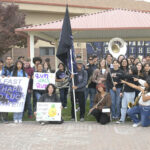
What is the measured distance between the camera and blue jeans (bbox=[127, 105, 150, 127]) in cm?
727

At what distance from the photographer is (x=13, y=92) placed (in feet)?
26.8

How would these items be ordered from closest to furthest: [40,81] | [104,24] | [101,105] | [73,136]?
[73,136]
[101,105]
[40,81]
[104,24]

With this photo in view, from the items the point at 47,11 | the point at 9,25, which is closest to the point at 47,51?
the point at 47,11

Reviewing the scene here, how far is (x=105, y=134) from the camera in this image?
6.67 m

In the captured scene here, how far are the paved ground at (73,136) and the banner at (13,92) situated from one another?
54 centimetres

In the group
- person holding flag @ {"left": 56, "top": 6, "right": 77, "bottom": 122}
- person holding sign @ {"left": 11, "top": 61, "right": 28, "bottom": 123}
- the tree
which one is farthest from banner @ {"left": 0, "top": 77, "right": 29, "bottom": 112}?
the tree

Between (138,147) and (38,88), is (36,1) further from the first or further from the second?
(138,147)

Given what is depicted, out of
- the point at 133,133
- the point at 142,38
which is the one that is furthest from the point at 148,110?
the point at 142,38

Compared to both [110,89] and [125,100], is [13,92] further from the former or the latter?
[125,100]

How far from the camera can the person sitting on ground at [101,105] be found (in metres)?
7.69

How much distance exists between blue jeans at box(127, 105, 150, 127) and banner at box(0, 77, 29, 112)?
3061mm

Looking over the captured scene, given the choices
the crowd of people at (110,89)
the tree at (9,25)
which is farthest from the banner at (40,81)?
the tree at (9,25)

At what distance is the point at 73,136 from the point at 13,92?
2.58 meters

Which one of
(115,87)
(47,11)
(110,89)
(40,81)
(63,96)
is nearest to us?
(115,87)
